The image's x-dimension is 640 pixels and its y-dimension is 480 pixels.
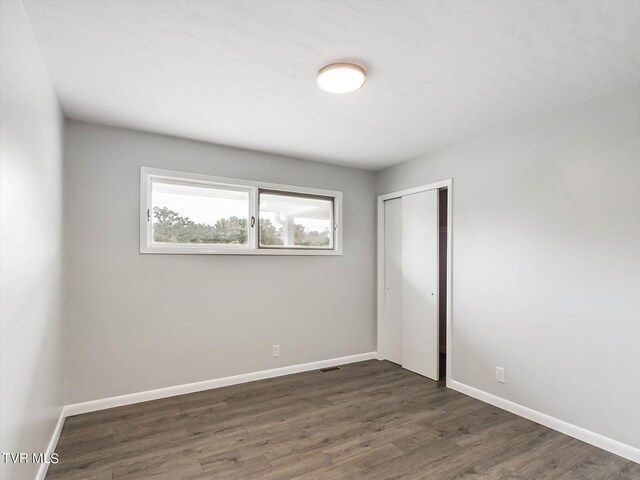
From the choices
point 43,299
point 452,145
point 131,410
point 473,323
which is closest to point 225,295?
point 131,410

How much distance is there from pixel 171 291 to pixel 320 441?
1902 mm

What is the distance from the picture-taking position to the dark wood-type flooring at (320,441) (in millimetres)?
2182

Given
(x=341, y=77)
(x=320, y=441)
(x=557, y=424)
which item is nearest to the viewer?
(x=341, y=77)

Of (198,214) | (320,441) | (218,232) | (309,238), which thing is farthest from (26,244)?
(309,238)

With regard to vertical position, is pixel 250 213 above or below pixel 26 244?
above

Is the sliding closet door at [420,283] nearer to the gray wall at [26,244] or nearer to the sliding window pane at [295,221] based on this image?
the sliding window pane at [295,221]

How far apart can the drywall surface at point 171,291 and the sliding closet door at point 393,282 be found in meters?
0.48

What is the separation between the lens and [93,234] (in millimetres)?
3021

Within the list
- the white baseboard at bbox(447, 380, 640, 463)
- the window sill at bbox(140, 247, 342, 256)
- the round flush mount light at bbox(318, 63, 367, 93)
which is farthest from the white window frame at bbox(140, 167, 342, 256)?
the white baseboard at bbox(447, 380, 640, 463)

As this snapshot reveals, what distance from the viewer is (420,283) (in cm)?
400

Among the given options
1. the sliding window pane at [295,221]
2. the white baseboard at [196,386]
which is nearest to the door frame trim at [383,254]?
the white baseboard at [196,386]

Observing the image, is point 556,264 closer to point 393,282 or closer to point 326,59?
point 393,282

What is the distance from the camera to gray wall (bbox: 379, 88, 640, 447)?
238 cm

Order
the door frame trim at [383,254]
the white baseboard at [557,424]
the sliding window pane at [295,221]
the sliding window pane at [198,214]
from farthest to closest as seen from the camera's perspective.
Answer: the sliding window pane at [295,221] < the door frame trim at [383,254] < the sliding window pane at [198,214] < the white baseboard at [557,424]
